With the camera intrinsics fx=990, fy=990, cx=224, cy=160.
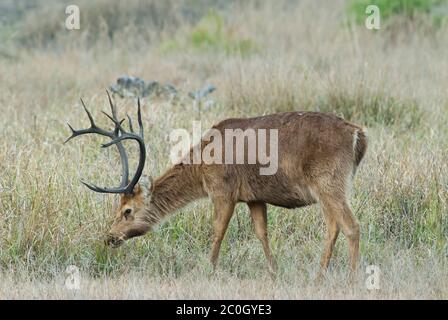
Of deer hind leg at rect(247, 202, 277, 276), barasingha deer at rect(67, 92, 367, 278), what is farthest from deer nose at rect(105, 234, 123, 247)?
deer hind leg at rect(247, 202, 277, 276)

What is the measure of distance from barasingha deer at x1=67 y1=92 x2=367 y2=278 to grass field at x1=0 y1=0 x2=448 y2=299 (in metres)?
0.35

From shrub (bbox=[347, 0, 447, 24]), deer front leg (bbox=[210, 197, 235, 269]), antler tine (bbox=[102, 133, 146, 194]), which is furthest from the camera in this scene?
shrub (bbox=[347, 0, 447, 24])

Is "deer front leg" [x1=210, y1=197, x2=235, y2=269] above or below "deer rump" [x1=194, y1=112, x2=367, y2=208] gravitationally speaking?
below

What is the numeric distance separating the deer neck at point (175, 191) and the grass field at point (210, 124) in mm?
453

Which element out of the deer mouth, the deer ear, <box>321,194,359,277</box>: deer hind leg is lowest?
the deer mouth

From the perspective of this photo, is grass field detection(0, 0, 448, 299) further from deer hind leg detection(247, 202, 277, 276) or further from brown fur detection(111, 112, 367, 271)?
brown fur detection(111, 112, 367, 271)

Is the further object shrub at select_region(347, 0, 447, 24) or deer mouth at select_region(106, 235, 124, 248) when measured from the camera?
shrub at select_region(347, 0, 447, 24)

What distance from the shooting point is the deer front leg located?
8.30 m

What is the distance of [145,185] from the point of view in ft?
27.5

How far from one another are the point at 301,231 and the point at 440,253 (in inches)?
51.4

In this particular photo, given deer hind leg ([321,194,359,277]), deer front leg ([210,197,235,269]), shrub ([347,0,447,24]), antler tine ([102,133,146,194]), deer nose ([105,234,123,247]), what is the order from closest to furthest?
1. deer hind leg ([321,194,359,277])
2. antler tine ([102,133,146,194])
3. deer front leg ([210,197,235,269])
4. deer nose ([105,234,123,247])
5. shrub ([347,0,447,24])

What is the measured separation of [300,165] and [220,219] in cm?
84
